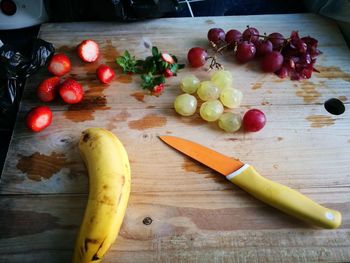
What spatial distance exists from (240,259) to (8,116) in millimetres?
629

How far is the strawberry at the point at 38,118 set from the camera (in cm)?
70

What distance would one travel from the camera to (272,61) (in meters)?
0.78

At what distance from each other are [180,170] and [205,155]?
0.06 metres

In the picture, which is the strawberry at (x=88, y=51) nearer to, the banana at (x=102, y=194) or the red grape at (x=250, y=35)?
the banana at (x=102, y=194)

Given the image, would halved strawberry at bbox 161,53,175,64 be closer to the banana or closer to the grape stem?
the grape stem

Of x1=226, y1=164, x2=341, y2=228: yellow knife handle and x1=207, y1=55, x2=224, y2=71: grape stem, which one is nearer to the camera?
x1=226, y1=164, x2=341, y2=228: yellow knife handle

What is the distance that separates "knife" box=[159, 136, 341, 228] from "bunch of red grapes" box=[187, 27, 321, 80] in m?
0.26

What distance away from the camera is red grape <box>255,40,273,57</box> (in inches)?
31.8

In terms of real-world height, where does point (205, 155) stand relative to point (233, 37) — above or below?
below

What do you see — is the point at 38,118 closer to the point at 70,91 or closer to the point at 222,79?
the point at 70,91

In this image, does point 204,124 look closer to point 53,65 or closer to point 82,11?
point 53,65

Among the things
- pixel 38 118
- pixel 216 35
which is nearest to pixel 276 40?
pixel 216 35

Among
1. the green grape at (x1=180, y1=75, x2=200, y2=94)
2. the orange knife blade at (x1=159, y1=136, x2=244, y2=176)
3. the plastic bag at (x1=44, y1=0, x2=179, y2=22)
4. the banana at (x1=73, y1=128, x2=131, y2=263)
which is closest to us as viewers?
the banana at (x1=73, y1=128, x2=131, y2=263)

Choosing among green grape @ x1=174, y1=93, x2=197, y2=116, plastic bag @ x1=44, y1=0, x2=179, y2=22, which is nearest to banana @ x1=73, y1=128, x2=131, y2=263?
green grape @ x1=174, y1=93, x2=197, y2=116
